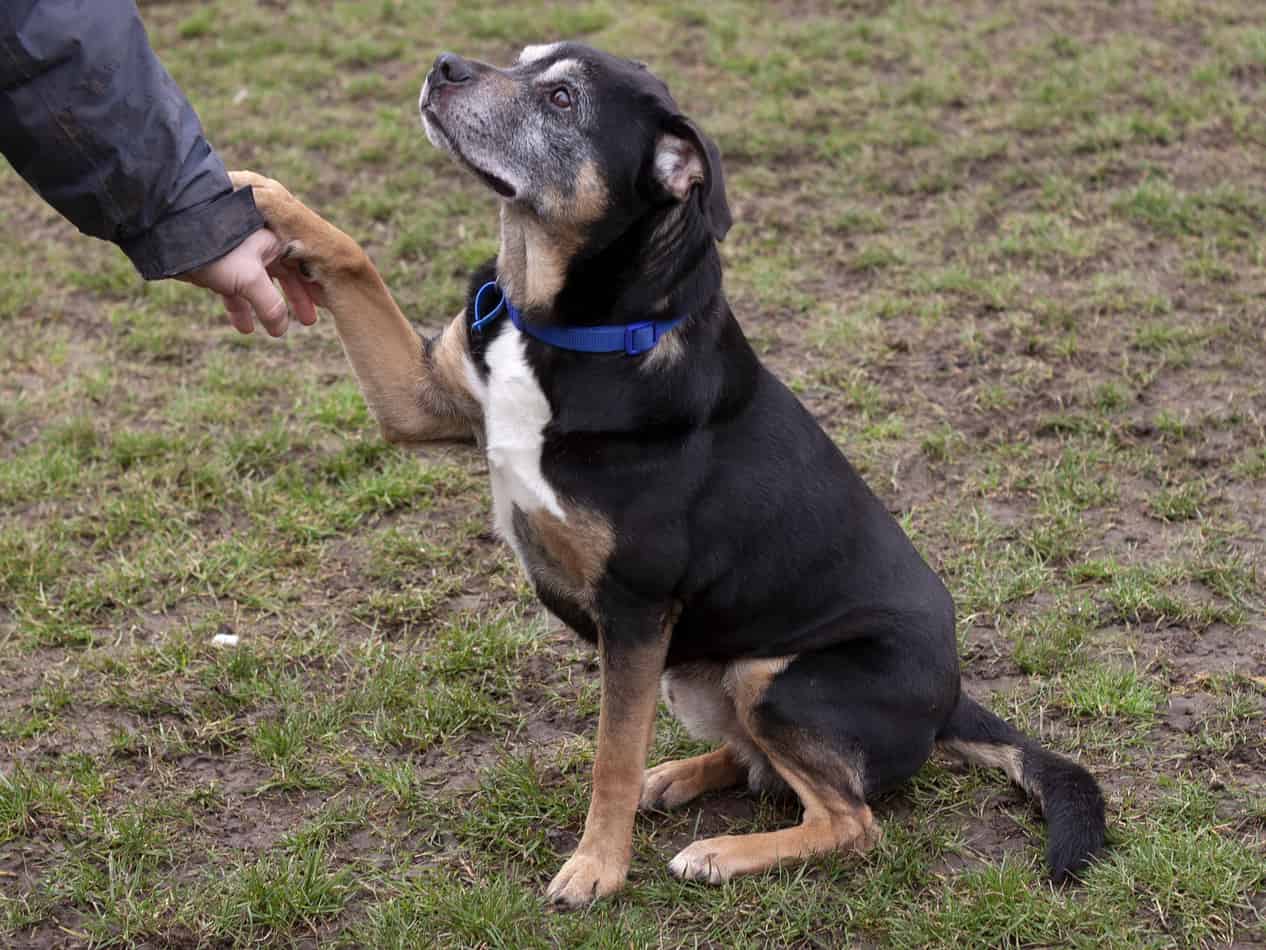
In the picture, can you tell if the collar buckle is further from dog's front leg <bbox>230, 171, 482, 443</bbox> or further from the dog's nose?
the dog's nose

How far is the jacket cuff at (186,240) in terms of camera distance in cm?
359

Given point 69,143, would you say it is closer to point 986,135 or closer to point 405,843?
point 405,843

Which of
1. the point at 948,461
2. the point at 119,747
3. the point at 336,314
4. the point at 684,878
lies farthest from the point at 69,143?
the point at 948,461

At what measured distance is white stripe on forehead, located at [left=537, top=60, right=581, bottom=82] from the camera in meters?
3.90

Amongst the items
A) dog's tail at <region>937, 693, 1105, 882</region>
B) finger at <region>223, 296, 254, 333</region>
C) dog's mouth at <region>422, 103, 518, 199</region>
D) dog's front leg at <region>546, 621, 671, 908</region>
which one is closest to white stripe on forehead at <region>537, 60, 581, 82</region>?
dog's mouth at <region>422, 103, 518, 199</region>

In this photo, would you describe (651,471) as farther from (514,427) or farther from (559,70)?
(559,70)

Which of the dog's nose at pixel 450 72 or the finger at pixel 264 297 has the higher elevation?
the dog's nose at pixel 450 72

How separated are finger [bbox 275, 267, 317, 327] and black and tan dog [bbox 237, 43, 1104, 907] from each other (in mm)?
62

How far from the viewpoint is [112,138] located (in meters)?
3.37

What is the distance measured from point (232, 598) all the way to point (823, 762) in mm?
2296

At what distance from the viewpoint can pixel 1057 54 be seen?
30.5 feet

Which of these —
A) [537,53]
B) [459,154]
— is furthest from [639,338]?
[537,53]

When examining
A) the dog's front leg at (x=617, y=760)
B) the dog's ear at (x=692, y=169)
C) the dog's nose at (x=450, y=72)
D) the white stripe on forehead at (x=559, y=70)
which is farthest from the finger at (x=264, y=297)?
the dog's front leg at (x=617, y=760)

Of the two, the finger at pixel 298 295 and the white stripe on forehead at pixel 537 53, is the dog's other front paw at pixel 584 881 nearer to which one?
the finger at pixel 298 295
